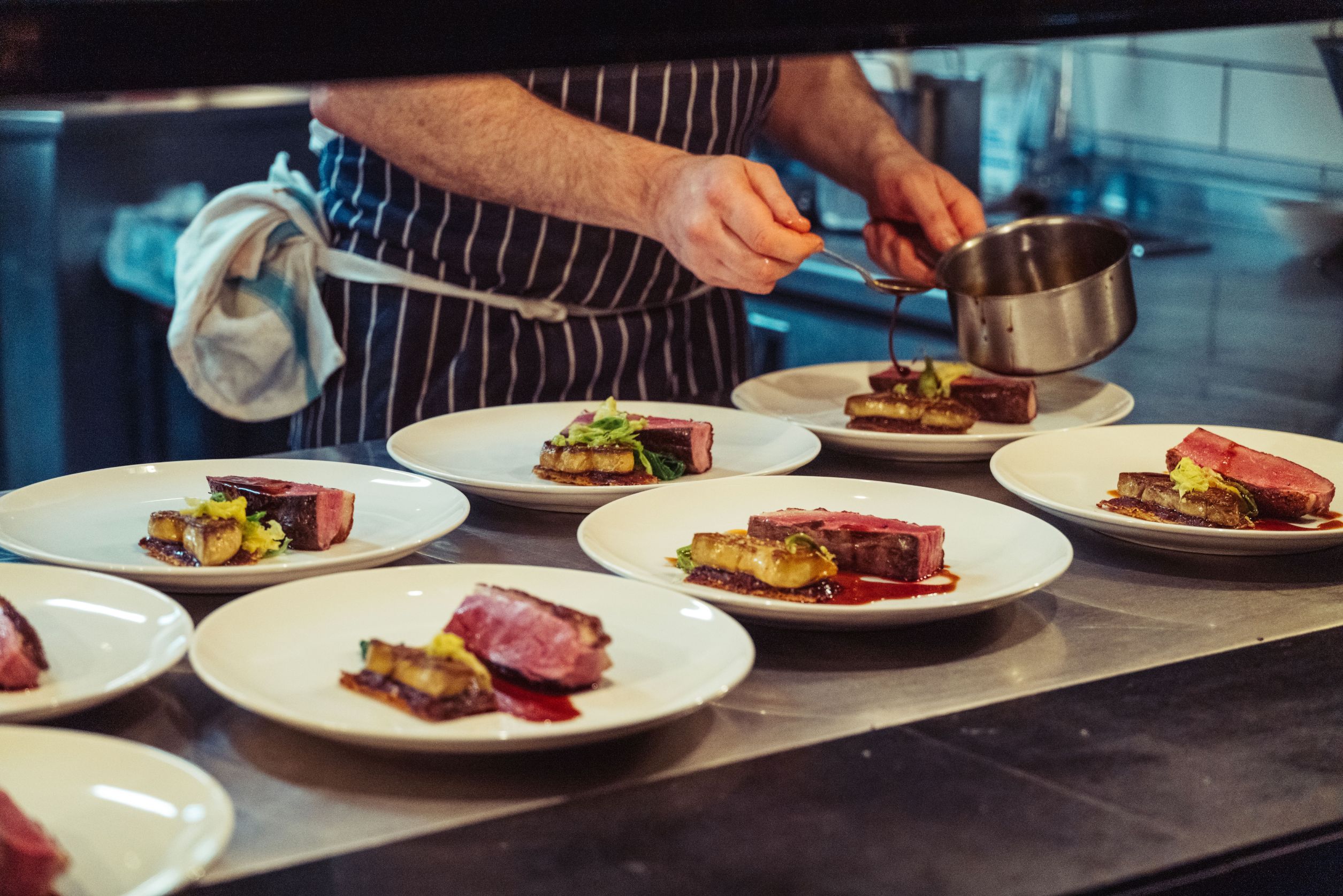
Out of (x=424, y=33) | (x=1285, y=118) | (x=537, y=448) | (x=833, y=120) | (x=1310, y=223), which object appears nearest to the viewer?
(x=424, y=33)

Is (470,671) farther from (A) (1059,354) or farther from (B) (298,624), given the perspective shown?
(A) (1059,354)

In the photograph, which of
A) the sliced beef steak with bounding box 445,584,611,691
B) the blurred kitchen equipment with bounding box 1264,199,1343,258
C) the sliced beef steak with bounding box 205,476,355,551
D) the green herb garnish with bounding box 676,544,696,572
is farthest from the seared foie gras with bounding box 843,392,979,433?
the blurred kitchen equipment with bounding box 1264,199,1343,258

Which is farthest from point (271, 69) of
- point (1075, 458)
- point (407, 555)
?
point (1075, 458)

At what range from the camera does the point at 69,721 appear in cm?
107

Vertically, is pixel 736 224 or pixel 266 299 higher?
pixel 736 224

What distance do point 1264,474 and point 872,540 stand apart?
0.49 metres

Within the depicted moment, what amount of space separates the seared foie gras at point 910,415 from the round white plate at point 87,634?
954 mm

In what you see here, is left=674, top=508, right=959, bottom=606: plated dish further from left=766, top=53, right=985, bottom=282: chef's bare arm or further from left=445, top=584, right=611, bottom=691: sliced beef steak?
left=766, top=53, right=985, bottom=282: chef's bare arm

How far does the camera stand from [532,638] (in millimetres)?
→ 1064

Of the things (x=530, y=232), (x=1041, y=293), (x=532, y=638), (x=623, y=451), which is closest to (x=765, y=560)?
(x=532, y=638)

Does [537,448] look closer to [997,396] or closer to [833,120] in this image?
[997,396]

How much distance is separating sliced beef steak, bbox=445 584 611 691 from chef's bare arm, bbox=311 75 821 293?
0.66 meters

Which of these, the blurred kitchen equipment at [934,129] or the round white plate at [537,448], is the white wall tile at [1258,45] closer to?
the blurred kitchen equipment at [934,129]

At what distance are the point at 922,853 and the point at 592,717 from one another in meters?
0.25
